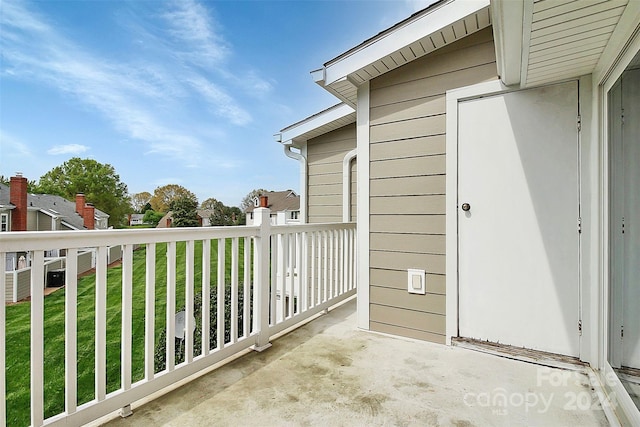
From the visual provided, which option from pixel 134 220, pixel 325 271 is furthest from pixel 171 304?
pixel 134 220

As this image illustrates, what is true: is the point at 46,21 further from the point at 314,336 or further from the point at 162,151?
the point at 162,151

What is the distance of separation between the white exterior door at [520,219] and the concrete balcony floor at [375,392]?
27cm

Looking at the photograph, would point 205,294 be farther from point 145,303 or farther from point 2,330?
point 2,330

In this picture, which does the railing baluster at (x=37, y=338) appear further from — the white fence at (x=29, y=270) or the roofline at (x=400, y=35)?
the roofline at (x=400, y=35)

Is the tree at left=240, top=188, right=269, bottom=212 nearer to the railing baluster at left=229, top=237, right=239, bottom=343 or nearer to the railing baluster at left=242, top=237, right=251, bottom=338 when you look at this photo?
the railing baluster at left=242, top=237, right=251, bottom=338

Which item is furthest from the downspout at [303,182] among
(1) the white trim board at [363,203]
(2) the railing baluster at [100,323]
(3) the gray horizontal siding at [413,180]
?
(2) the railing baluster at [100,323]

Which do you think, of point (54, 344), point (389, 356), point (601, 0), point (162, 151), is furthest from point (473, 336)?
point (162, 151)

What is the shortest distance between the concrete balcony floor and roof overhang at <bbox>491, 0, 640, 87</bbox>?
1924 mm

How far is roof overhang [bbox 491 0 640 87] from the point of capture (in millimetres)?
1428

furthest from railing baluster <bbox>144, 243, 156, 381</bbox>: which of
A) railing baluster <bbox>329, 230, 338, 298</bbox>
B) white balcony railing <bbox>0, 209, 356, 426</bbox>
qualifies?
railing baluster <bbox>329, 230, 338, 298</bbox>

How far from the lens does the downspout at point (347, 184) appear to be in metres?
4.66

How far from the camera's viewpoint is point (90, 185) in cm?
608

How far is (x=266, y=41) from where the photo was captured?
7543 millimetres

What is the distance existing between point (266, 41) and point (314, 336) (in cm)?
718
